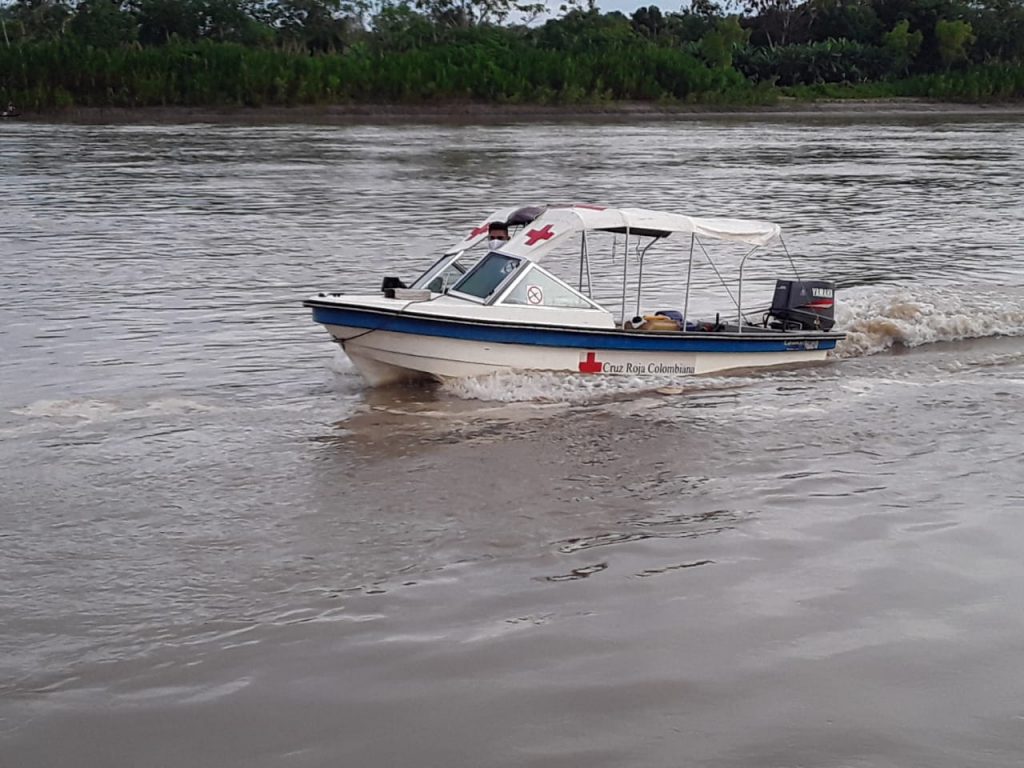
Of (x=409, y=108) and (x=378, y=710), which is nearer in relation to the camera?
(x=378, y=710)

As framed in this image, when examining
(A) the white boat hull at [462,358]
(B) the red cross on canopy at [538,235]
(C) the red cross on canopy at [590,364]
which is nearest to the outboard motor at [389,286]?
(A) the white boat hull at [462,358]

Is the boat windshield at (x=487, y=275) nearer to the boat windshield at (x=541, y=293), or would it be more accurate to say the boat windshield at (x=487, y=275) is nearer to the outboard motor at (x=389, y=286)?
the boat windshield at (x=541, y=293)

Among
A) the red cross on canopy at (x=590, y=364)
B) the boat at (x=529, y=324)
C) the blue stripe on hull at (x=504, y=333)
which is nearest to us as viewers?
the blue stripe on hull at (x=504, y=333)

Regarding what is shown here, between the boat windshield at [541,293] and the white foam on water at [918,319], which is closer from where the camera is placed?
the boat windshield at [541,293]

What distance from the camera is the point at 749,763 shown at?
5633mm

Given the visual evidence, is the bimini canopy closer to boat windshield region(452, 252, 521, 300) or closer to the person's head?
boat windshield region(452, 252, 521, 300)

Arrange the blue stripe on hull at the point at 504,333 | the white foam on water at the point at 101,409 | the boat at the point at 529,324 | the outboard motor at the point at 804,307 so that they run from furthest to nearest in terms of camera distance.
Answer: the outboard motor at the point at 804,307 → the boat at the point at 529,324 → the blue stripe on hull at the point at 504,333 → the white foam on water at the point at 101,409

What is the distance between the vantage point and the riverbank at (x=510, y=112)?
5588 centimetres

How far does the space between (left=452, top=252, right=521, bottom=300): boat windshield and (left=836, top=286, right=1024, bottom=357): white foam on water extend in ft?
14.2

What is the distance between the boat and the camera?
1162cm

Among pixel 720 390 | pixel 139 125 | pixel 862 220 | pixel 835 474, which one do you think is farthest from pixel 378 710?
pixel 139 125

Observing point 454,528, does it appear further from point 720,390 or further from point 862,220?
point 862,220

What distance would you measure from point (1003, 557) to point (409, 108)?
5558 cm

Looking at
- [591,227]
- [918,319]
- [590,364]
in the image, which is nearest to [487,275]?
[591,227]
